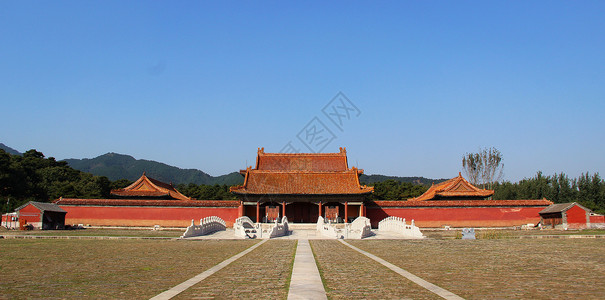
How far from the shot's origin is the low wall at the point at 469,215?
3434 cm

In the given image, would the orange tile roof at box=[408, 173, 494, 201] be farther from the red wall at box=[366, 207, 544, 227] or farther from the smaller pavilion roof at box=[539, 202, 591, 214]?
the smaller pavilion roof at box=[539, 202, 591, 214]

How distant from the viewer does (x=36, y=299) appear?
5895 millimetres

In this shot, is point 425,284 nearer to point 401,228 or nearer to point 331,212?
point 401,228

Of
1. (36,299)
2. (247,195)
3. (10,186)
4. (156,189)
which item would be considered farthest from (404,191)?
(36,299)

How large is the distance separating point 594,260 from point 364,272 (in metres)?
6.38

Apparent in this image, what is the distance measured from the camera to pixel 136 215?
34844 mm

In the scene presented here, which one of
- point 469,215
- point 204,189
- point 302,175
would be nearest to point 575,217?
point 469,215

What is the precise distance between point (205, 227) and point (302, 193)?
1173 centimetres

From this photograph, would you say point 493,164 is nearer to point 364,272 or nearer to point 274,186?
point 274,186

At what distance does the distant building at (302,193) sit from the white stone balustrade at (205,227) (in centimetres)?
551

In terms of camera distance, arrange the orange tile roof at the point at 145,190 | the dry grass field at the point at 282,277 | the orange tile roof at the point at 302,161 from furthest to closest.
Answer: the orange tile roof at the point at 302,161 → the orange tile roof at the point at 145,190 → the dry grass field at the point at 282,277

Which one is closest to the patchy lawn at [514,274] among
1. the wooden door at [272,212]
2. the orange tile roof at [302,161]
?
the wooden door at [272,212]

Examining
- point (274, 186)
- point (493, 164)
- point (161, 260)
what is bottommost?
point (161, 260)

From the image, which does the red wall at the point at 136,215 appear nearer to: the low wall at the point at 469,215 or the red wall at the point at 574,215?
the low wall at the point at 469,215
